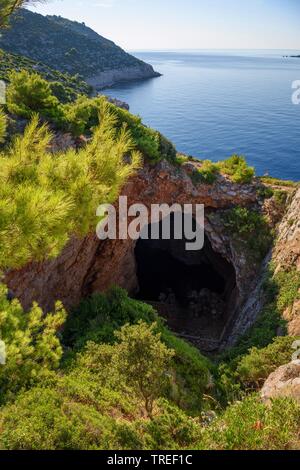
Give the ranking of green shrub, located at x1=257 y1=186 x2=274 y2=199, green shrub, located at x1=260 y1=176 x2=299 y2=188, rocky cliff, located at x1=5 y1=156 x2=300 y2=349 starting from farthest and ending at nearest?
1. green shrub, located at x1=260 y1=176 x2=299 y2=188
2. green shrub, located at x1=257 y1=186 x2=274 y2=199
3. rocky cliff, located at x1=5 y1=156 x2=300 y2=349

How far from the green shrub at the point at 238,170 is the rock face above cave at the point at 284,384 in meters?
14.4

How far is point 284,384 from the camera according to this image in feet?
35.8

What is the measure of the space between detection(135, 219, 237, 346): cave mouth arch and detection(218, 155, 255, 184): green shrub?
6.73m

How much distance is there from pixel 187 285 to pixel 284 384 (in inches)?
843

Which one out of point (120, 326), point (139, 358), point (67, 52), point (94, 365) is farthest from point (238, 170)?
point (67, 52)

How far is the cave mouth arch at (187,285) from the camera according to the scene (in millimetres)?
27281

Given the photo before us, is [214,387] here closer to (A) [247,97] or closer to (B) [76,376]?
(B) [76,376]

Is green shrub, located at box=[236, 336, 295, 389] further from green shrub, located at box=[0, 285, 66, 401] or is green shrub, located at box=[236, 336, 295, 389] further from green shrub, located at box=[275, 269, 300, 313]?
green shrub, located at box=[0, 285, 66, 401]

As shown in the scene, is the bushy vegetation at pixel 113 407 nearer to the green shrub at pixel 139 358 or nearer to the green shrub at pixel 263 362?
the green shrub at pixel 139 358

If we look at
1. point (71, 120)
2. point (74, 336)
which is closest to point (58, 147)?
point (71, 120)

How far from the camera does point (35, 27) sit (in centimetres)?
9350

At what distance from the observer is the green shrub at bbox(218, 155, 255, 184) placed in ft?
79.1

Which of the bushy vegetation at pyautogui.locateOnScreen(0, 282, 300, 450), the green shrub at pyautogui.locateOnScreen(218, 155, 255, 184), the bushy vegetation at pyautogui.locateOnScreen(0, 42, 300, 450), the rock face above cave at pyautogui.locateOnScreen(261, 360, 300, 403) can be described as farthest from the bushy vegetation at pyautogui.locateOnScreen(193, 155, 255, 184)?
the rock face above cave at pyautogui.locateOnScreen(261, 360, 300, 403)

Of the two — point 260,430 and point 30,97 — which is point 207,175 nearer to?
point 30,97
